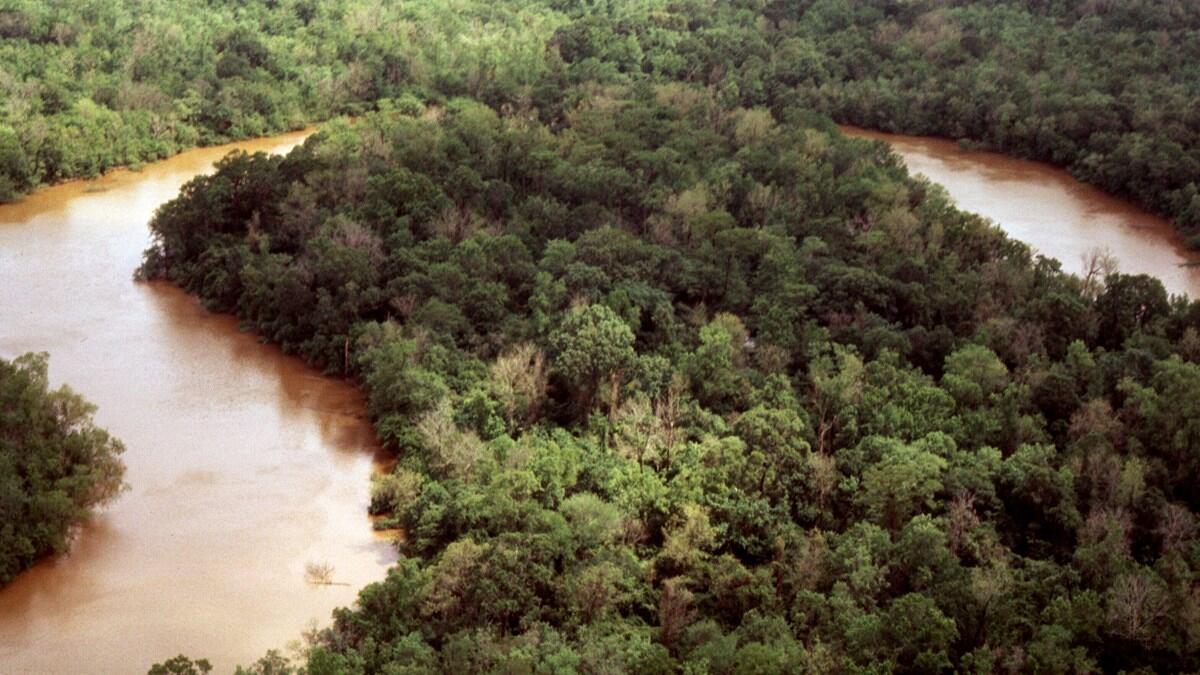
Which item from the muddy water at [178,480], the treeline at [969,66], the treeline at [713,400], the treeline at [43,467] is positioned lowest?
the muddy water at [178,480]

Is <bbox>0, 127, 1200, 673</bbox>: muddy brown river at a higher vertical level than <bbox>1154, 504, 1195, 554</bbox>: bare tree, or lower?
lower

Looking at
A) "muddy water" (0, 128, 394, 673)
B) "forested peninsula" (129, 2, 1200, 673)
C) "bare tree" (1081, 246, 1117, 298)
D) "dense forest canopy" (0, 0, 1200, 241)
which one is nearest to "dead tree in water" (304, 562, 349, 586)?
"muddy water" (0, 128, 394, 673)

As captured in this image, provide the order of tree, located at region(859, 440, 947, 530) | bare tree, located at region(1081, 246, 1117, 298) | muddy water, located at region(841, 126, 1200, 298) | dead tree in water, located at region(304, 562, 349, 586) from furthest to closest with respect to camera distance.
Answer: muddy water, located at region(841, 126, 1200, 298), bare tree, located at region(1081, 246, 1117, 298), dead tree in water, located at region(304, 562, 349, 586), tree, located at region(859, 440, 947, 530)

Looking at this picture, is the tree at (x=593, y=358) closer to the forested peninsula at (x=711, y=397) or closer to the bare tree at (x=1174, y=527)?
the forested peninsula at (x=711, y=397)

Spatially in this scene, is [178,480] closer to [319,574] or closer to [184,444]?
[184,444]

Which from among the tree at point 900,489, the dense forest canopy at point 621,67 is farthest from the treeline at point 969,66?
the tree at point 900,489

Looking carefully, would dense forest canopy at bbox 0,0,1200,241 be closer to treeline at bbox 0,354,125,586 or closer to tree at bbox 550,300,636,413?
treeline at bbox 0,354,125,586

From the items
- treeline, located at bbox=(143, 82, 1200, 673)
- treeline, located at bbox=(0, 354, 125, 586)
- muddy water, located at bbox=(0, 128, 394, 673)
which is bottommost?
muddy water, located at bbox=(0, 128, 394, 673)
